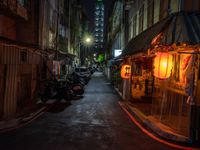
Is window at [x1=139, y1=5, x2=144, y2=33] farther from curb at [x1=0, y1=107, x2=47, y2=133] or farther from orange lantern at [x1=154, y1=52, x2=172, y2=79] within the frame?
curb at [x1=0, y1=107, x2=47, y2=133]

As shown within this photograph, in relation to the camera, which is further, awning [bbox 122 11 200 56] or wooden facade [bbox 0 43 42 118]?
wooden facade [bbox 0 43 42 118]

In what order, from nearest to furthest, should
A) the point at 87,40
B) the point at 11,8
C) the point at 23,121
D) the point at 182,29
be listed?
the point at 182,29 → the point at 23,121 → the point at 11,8 → the point at 87,40

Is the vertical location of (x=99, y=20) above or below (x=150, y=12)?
above

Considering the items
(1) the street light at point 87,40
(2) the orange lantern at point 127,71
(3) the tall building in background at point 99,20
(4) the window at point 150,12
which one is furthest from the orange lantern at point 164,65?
(3) the tall building in background at point 99,20

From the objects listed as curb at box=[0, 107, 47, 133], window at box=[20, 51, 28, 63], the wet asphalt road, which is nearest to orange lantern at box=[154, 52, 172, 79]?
the wet asphalt road

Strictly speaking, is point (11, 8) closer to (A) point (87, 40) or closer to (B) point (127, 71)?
(B) point (127, 71)

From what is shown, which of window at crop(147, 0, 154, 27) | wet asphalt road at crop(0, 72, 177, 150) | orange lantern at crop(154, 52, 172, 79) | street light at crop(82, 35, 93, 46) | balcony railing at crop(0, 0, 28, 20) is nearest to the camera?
wet asphalt road at crop(0, 72, 177, 150)

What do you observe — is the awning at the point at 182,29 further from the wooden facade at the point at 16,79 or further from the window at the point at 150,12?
the window at the point at 150,12

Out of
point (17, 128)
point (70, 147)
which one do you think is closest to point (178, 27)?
point (70, 147)

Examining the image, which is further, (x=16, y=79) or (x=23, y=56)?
(x=23, y=56)

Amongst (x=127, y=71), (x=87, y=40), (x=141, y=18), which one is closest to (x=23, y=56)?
(x=127, y=71)

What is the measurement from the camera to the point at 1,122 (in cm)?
958

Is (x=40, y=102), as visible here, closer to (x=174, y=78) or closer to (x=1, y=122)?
(x=1, y=122)

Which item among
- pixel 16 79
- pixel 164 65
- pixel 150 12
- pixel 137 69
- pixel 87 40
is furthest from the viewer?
pixel 87 40
